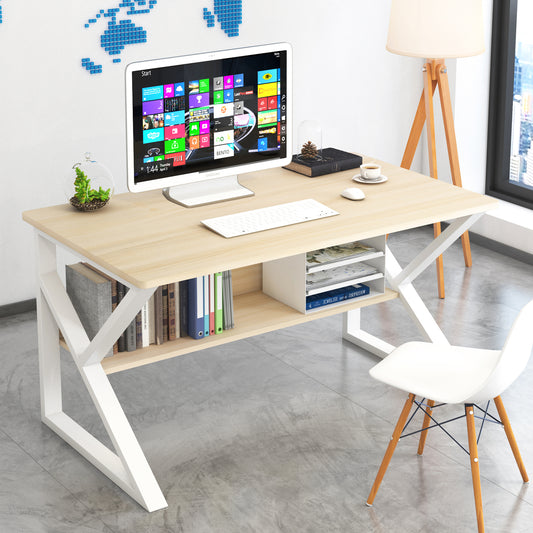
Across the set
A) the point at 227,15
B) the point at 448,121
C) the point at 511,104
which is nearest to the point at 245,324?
the point at 448,121

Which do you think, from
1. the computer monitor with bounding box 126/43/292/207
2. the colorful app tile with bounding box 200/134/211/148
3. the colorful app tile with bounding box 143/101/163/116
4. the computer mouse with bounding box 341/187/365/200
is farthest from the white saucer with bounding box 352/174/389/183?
the colorful app tile with bounding box 143/101/163/116

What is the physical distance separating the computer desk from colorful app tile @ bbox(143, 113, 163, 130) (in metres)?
0.29

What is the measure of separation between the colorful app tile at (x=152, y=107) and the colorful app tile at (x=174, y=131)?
0.07m

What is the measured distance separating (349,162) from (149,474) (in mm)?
1438

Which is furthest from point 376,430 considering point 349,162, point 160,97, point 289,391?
point 160,97

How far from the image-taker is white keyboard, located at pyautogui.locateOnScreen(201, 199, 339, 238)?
3.06 metres

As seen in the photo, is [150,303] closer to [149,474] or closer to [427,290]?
[149,474]

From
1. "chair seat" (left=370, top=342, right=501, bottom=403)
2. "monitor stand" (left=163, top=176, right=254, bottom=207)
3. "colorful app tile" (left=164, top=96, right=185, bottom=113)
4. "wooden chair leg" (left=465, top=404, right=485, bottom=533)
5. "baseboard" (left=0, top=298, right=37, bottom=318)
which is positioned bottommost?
"baseboard" (left=0, top=298, right=37, bottom=318)

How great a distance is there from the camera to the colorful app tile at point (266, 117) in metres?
3.38

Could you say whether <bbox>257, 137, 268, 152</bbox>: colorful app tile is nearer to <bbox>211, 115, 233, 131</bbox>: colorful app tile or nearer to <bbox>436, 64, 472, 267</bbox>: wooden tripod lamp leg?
<bbox>211, 115, 233, 131</bbox>: colorful app tile

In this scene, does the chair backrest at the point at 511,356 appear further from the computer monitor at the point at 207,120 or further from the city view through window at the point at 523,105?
the city view through window at the point at 523,105

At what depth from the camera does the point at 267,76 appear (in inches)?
132

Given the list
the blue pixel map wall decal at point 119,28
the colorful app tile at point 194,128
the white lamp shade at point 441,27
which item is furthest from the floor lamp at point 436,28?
the colorful app tile at point 194,128

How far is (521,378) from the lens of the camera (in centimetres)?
375
